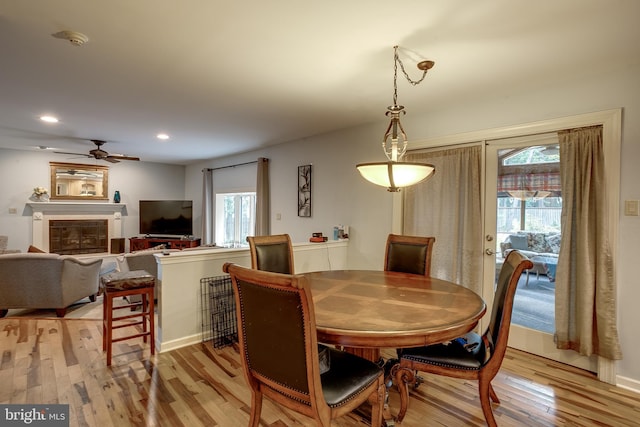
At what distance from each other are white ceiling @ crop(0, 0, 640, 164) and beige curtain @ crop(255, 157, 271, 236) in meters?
1.77

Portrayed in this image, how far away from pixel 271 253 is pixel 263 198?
2.72 m

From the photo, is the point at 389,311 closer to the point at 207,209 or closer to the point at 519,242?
the point at 519,242

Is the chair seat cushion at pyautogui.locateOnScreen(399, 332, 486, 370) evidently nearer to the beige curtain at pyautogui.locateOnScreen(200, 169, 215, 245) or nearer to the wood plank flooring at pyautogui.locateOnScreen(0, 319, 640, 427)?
the wood plank flooring at pyautogui.locateOnScreen(0, 319, 640, 427)

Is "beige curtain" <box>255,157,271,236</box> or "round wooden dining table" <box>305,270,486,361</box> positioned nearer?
"round wooden dining table" <box>305,270,486,361</box>

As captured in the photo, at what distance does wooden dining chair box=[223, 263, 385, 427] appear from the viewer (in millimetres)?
1315

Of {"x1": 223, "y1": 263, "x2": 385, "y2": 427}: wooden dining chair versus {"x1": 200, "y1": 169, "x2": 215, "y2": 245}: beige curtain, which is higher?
{"x1": 200, "y1": 169, "x2": 215, "y2": 245}: beige curtain

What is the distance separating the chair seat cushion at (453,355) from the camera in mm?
1802

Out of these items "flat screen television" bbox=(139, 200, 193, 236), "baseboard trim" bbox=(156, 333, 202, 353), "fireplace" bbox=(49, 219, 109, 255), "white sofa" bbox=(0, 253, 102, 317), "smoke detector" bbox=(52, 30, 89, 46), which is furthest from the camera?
"flat screen television" bbox=(139, 200, 193, 236)

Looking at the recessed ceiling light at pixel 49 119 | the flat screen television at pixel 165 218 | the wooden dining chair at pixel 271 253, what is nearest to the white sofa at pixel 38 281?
the recessed ceiling light at pixel 49 119

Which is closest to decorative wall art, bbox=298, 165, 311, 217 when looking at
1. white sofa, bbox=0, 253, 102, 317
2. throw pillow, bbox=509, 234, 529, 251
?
throw pillow, bbox=509, 234, 529, 251

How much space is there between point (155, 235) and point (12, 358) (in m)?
Result: 4.62

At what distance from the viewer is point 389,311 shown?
1.71 m

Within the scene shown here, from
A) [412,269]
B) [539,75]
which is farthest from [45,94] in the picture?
[539,75]

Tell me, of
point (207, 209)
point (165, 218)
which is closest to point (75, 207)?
point (165, 218)
